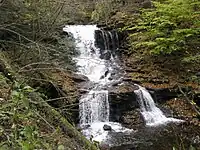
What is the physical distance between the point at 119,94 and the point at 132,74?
223cm

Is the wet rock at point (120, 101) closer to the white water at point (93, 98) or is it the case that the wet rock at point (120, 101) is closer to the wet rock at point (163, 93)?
the white water at point (93, 98)

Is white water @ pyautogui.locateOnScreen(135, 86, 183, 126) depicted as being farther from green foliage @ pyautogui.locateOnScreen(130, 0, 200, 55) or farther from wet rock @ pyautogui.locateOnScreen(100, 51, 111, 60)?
wet rock @ pyautogui.locateOnScreen(100, 51, 111, 60)

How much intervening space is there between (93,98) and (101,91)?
11.2 feet

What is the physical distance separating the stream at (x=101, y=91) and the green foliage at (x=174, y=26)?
201cm

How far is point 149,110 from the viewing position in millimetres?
11953

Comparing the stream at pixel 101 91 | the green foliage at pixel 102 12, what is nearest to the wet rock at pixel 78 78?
the stream at pixel 101 91

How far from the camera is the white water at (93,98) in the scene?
10.5 m

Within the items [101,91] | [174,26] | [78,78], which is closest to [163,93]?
[101,91]

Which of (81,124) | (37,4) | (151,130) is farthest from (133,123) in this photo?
(37,4)

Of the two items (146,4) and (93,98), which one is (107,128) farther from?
(146,4)

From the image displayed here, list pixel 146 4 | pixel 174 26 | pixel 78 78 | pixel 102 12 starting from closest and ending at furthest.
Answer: pixel 78 78 < pixel 174 26 < pixel 102 12 < pixel 146 4

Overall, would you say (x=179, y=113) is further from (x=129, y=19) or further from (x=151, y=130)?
(x=129, y=19)

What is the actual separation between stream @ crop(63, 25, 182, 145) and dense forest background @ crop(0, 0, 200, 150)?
1.75 ft

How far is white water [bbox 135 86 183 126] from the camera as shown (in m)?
11.2
